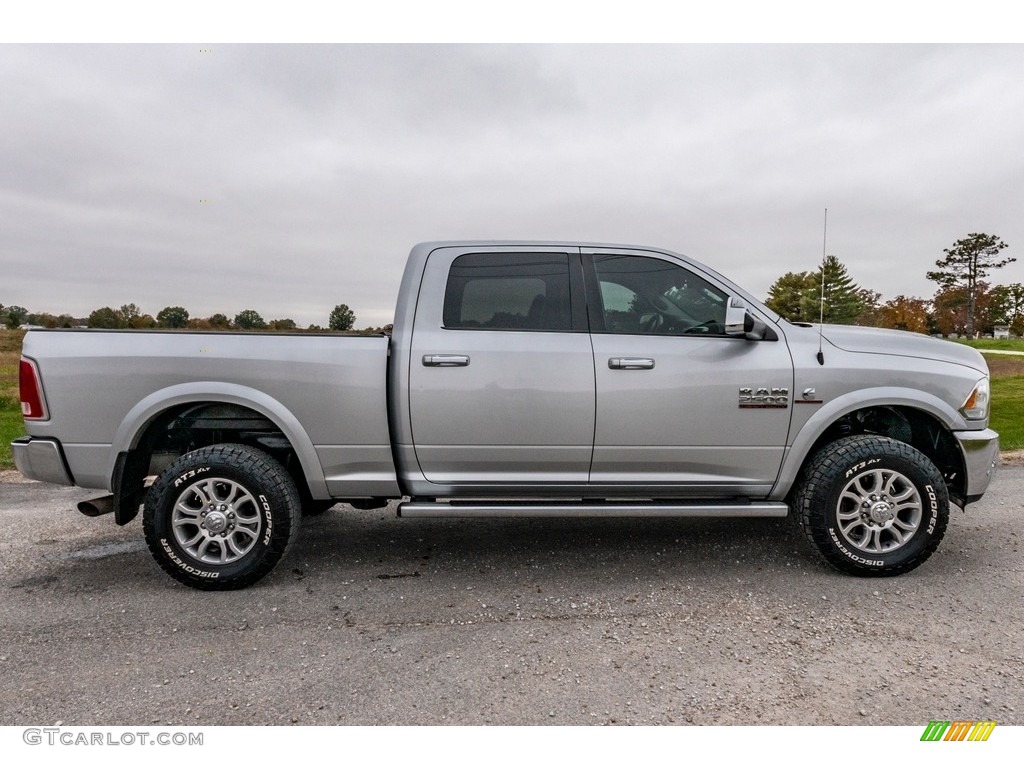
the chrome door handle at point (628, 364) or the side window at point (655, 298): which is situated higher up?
the side window at point (655, 298)

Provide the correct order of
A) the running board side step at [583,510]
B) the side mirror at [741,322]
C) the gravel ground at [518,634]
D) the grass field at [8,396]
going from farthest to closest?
the grass field at [8,396]
the running board side step at [583,510]
the side mirror at [741,322]
the gravel ground at [518,634]

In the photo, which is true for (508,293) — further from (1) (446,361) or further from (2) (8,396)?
(2) (8,396)

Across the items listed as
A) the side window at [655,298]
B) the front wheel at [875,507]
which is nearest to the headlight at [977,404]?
the front wheel at [875,507]

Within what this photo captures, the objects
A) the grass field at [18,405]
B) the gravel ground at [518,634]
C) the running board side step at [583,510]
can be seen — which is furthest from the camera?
the grass field at [18,405]

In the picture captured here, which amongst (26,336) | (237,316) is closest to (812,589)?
(237,316)

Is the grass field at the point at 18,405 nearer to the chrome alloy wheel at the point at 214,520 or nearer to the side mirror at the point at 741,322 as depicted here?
the chrome alloy wheel at the point at 214,520

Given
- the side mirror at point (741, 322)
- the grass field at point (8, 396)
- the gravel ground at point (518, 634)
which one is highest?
the side mirror at point (741, 322)

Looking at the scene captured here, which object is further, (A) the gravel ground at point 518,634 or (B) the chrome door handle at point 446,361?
(B) the chrome door handle at point 446,361

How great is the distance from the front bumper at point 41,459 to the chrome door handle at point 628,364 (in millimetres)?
3153

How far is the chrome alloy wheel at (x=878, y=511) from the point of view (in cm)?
353

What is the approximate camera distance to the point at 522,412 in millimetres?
3477

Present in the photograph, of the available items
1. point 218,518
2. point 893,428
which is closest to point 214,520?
point 218,518

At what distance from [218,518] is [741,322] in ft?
10.2

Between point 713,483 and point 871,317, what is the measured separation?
13400 mm
